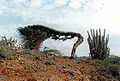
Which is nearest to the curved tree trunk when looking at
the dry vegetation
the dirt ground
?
the dry vegetation

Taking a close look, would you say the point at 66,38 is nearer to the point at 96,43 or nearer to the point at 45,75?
the point at 96,43

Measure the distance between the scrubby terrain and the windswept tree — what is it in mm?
2399

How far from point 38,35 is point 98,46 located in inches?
132

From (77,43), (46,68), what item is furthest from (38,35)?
(46,68)

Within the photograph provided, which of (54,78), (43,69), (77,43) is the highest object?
(77,43)

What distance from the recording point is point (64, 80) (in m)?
13.3

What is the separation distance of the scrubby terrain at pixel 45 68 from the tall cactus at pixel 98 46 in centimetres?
190

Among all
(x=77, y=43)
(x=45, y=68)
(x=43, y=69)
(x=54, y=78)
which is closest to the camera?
(x=54, y=78)

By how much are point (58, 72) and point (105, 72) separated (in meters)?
2.63

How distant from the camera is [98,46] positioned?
728 inches

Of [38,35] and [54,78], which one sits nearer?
[54,78]

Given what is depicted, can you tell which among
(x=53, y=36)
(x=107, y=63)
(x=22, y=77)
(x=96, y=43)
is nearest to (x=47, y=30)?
(x=53, y=36)

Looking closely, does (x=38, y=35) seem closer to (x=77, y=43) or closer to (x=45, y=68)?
(x=77, y=43)

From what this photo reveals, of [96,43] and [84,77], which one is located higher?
[96,43]
